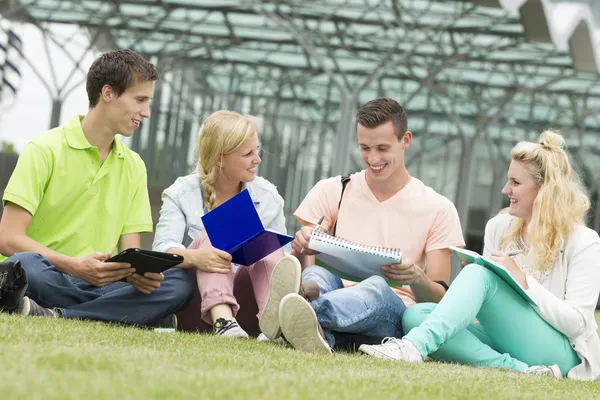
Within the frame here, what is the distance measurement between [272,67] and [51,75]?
5263mm

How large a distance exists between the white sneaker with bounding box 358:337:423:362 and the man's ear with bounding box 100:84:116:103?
81.8 inches

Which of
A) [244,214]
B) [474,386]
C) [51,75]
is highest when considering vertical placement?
[51,75]

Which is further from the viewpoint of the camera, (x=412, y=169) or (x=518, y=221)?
(x=412, y=169)

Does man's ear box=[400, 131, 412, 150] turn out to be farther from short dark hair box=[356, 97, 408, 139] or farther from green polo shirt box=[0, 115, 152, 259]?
green polo shirt box=[0, 115, 152, 259]

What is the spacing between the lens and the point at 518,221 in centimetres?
611

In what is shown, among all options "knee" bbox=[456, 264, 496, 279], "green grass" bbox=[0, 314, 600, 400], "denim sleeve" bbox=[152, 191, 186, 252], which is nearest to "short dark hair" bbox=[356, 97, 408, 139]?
"knee" bbox=[456, 264, 496, 279]

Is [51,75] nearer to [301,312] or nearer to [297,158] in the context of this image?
[297,158]

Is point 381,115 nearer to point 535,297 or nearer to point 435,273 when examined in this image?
point 435,273

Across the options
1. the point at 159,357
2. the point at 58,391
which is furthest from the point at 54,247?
the point at 58,391

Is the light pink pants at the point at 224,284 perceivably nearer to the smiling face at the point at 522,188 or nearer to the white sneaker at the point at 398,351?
the white sneaker at the point at 398,351

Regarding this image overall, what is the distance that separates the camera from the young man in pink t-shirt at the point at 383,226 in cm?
568

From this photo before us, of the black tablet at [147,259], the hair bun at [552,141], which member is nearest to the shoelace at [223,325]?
the black tablet at [147,259]

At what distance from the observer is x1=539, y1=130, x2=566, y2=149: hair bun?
604 cm

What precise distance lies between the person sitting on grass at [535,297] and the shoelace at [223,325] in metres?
0.83
